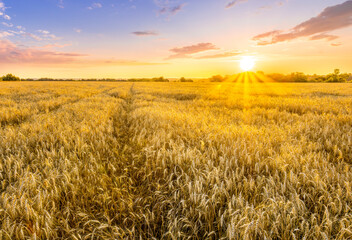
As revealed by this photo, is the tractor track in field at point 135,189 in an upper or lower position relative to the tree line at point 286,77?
lower

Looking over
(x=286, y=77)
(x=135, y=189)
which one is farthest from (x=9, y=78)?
(x=286, y=77)

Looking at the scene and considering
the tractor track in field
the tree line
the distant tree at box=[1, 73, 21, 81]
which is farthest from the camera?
the distant tree at box=[1, 73, 21, 81]

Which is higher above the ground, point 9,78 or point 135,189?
point 9,78

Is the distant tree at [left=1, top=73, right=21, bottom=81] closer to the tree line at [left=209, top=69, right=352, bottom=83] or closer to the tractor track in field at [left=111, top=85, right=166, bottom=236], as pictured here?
the tree line at [left=209, top=69, right=352, bottom=83]

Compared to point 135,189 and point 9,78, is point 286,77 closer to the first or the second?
point 135,189

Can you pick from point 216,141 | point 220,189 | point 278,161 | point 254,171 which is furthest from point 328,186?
point 216,141

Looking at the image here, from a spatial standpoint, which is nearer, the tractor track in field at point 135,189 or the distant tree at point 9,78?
the tractor track in field at point 135,189

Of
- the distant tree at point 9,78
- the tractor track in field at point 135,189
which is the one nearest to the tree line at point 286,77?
the tractor track in field at point 135,189

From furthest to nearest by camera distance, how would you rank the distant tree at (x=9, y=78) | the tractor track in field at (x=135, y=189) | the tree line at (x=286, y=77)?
the distant tree at (x=9, y=78) < the tree line at (x=286, y=77) < the tractor track in field at (x=135, y=189)

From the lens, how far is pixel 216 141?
288 centimetres

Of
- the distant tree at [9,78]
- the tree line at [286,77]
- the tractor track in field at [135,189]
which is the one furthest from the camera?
the distant tree at [9,78]

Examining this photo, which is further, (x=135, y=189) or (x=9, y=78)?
(x=9, y=78)

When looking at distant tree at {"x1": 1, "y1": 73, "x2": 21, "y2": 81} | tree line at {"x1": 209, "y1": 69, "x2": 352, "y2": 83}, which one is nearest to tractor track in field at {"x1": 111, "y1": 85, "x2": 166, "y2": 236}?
tree line at {"x1": 209, "y1": 69, "x2": 352, "y2": 83}

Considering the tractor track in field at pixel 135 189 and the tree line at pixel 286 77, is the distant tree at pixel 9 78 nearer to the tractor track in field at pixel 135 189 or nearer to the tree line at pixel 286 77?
the tree line at pixel 286 77
